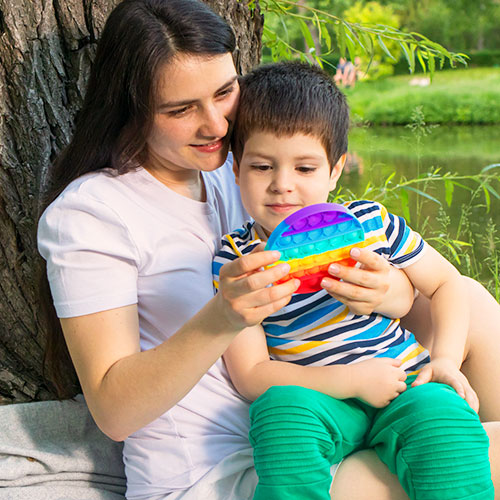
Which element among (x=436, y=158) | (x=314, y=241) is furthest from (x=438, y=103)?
(x=314, y=241)

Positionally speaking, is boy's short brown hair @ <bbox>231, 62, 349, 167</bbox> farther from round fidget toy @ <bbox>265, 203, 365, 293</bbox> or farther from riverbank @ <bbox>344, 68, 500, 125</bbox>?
riverbank @ <bbox>344, 68, 500, 125</bbox>

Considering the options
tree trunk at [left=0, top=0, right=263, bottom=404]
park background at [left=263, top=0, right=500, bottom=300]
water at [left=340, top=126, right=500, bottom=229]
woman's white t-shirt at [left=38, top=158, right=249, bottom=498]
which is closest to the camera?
woman's white t-shirt at [left=38, top=158, right=249, bottom=498]

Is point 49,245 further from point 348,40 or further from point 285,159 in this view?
point 348,40

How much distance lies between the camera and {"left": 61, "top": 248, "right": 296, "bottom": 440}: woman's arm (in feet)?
3.86

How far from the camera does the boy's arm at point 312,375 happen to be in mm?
1410

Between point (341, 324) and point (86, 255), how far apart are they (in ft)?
1.93

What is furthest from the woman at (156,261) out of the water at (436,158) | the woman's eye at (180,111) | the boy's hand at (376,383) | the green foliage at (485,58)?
the green foliage at (485,58)

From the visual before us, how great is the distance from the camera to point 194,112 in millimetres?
1489

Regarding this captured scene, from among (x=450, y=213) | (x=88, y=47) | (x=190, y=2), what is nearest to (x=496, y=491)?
(x=190, y=2)

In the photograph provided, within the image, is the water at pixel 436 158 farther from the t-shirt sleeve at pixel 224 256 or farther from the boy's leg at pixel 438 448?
the boy's leg at pixel 438 448

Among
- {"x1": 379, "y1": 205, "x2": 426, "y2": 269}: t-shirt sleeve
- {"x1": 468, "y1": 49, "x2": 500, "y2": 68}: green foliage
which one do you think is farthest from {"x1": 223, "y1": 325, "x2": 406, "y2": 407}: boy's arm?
{"x1": 468, "y1": 49, "x2": 500, "y2": 68}: green foliage

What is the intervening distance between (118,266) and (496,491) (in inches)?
37.1

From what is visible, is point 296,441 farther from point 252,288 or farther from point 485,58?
point 485,58

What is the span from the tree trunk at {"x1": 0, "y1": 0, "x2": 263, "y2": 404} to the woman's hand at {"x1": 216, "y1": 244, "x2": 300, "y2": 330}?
2.64 ft
